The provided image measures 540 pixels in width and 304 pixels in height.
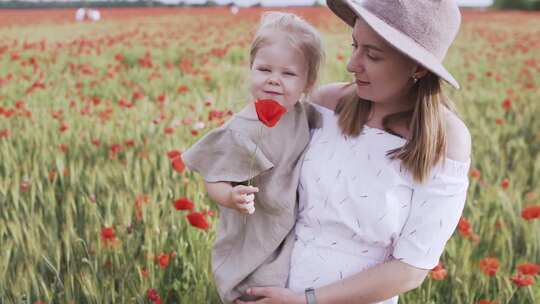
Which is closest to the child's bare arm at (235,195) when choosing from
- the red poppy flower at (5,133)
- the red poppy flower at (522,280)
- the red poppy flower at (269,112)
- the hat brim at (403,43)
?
the red poppy flower at (269,112)

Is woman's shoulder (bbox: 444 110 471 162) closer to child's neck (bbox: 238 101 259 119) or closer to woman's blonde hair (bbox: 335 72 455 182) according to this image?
woman's blonde hair (bbox: 335 72 455 182)

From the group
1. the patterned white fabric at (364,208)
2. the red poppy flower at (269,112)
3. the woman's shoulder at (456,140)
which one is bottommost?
the patterned white fabric at (364,208)

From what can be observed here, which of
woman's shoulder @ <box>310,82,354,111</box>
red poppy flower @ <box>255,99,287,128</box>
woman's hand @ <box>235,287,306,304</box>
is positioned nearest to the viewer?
red poppy flower @ <box>255,99,287,128</box>

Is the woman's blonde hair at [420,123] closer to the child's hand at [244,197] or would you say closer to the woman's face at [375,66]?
the woman's face at [375,66]

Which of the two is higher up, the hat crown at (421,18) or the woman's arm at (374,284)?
the hat crown at (421,18)

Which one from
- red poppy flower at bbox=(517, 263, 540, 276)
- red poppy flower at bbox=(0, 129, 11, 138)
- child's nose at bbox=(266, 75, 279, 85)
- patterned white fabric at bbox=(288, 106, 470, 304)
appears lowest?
red poppy flower at bbox=(0, 129, 11, 138)

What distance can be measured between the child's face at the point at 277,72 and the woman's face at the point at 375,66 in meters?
0.12

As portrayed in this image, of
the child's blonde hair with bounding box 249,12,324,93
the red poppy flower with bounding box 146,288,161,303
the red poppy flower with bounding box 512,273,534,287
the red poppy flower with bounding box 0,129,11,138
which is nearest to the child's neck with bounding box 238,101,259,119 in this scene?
the child's blonde hair with bounding box 249,12,324,93

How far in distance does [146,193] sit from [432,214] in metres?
1.29

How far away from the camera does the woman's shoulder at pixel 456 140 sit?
4.11 feet

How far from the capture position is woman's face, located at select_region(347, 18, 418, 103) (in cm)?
124

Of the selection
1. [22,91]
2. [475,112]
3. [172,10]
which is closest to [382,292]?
[475,112]

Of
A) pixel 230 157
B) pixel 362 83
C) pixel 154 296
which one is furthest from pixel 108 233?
pixel 362 83

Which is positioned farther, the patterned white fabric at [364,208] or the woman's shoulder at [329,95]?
the woman's shoulder at [329,95]
